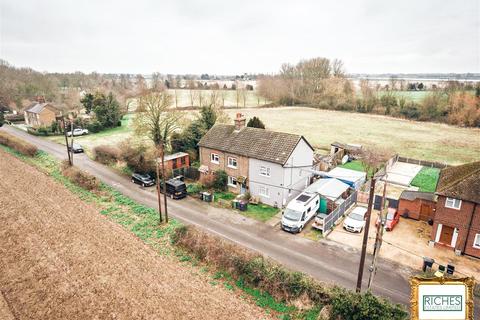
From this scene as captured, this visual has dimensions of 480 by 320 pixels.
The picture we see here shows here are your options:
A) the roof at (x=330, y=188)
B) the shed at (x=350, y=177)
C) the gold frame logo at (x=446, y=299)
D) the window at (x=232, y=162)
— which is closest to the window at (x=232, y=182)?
the window at (x=232, y=162)

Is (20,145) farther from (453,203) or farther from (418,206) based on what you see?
(453,203)

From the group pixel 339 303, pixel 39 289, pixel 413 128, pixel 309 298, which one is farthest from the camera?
pixel 413 128

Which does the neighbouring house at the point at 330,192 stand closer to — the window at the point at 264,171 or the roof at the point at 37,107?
the window at the point at 264,171

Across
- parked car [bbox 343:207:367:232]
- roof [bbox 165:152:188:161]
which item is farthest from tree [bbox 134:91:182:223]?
parked car [bbox 343:207:367:232]

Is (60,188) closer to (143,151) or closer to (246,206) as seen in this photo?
(143,151)

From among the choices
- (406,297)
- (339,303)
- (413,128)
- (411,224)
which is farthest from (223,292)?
(413,128)
